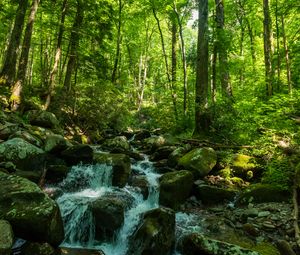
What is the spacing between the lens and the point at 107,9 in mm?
19672

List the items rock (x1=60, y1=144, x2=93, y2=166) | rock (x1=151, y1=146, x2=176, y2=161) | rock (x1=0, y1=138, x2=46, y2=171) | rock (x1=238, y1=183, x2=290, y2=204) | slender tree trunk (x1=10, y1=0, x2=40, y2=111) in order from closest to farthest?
1. rock (x1=238, y1=183, x2=290, y2=204)
2. rock (x1=0, y1=138, x2=46, y2=171)
3. rock (x1=60, y1=144, x2=93, y2=166)
4. rock (x1=151, y1=146, x2=176, y2=161)
5. slender tree trunk (x1=10, y1=0, x2=40, y2=111)

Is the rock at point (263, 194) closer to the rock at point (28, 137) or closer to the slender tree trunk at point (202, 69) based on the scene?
the slender tree trunk at point (202, 69)

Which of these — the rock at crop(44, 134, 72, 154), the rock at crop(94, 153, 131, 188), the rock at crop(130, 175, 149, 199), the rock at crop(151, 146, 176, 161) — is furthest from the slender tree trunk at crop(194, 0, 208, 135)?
the rock at crop(44, 134, 72, 154)

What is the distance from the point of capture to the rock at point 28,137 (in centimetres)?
922

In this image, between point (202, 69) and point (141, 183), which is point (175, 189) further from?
point (202, 69)

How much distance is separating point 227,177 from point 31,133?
6.44m

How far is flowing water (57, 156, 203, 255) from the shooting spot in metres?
6.52

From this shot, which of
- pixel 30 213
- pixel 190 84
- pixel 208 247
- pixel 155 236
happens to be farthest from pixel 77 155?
pixel 190 84

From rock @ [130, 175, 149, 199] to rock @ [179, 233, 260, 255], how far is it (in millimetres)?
2825

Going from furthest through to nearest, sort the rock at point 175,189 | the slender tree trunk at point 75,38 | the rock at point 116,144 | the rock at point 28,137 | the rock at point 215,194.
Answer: the slender tree trunk at point 75,38 < the rock at point 116,144 < the rock at point 28,137 < the rock at point 215,194 < the rock at point 175,189

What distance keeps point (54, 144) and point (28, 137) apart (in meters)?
0.82

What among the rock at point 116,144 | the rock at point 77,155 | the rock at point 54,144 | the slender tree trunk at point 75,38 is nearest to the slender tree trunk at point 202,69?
the rock at point 116,144

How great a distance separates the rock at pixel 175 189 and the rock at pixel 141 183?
1.47 ft

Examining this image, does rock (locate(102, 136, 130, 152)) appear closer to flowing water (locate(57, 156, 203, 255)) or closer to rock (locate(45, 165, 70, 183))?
flowing water (locate(57, 156, 203, 255))
